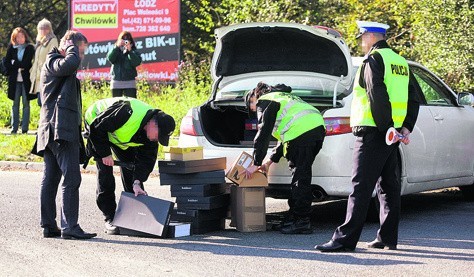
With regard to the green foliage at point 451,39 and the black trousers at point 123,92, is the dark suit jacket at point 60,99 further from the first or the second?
the green foliage at point 451,39

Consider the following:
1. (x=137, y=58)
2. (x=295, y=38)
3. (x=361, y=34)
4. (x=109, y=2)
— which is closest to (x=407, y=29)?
(x=109, y=2)

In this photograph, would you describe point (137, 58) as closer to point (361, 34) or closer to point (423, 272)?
point (361, 34)

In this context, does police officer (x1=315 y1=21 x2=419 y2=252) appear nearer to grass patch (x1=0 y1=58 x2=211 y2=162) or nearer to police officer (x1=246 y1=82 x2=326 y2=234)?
police officer (x1=246 y1=82 x2=326 y2=234)

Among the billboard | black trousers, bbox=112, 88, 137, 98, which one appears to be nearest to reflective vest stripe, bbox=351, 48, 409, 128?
black trousers, bbox=112, 88, 137, 98

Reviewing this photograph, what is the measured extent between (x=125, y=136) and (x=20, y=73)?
32.6 feet

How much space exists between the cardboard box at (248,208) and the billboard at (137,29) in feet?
41.7

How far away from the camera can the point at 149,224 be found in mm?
9117

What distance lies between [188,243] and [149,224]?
0.43 m

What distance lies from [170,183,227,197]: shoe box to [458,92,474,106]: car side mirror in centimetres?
296

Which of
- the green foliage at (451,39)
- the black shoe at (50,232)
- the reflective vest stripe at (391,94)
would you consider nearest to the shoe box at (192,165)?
the black shoe at (50,232)

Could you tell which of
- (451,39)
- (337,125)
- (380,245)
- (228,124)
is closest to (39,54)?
(451,39)

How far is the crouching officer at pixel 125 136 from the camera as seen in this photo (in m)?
8.95

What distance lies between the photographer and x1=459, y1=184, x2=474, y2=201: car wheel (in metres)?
11.8

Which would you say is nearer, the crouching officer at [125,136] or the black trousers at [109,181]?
the crouching officer at [125,136]
